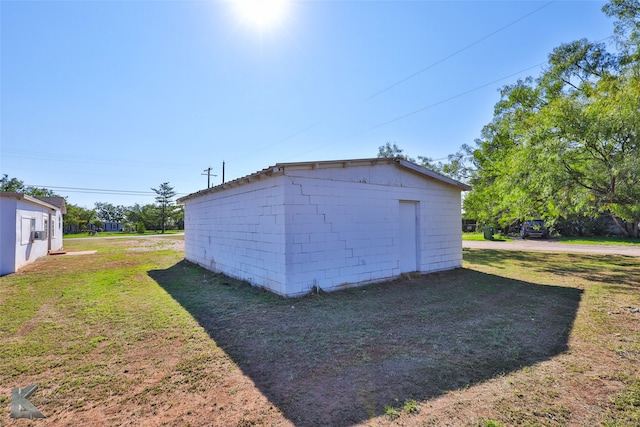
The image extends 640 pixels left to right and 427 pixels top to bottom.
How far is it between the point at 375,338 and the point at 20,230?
12124 mm

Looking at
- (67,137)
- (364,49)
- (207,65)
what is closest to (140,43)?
(207,65)

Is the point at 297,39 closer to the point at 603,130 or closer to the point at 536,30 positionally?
the point at 536,30

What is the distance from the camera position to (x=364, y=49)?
385 inches

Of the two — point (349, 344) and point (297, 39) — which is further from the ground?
point (297, 39)

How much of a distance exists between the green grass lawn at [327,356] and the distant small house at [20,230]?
391 cm

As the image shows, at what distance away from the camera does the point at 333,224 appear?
243 inches

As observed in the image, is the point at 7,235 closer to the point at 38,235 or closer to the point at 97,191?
the point at 38,235

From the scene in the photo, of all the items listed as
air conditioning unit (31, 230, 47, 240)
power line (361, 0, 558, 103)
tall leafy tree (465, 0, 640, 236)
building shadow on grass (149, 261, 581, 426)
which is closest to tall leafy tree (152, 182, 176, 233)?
air conditioning unit (31, 230, 47, 240)

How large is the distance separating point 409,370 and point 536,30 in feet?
39.7

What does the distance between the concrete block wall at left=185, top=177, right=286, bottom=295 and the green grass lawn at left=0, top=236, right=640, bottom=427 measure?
82 centimetres

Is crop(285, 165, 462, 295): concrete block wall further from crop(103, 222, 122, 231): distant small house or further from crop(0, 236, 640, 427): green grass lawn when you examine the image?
crop(103, 222, 122, 231): distant small house

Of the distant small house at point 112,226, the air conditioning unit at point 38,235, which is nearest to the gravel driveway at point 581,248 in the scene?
the air conditioning unit at point 38,235

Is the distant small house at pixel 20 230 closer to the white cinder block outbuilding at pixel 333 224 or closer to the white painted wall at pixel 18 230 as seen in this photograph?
the white painted wall at pixel 18 230

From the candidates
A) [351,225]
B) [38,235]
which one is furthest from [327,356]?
[38,235]
